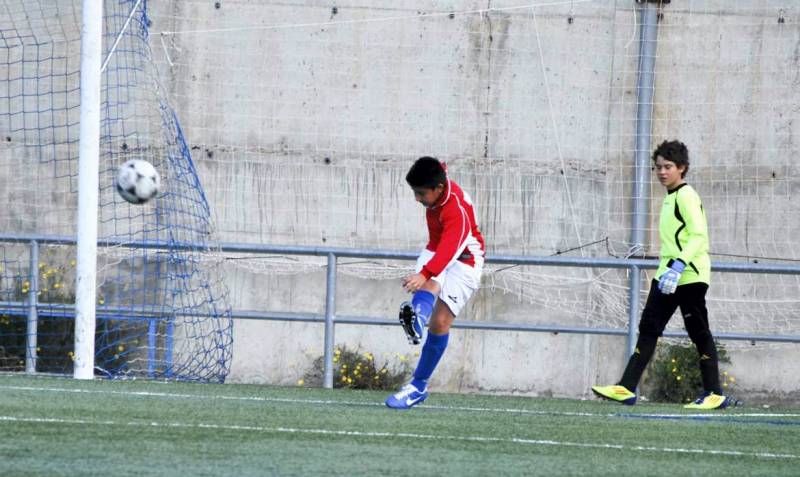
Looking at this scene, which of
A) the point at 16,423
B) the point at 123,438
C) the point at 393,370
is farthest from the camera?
the point at 393,370

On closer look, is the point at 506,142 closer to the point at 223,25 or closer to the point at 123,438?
the point at 223,25

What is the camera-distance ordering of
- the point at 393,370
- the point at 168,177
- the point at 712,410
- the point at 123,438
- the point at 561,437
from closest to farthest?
1. the point at 123,438
2. the point at 561,437
3. the point at 712,410
4. the point at 168,177
5. the point at 393,370

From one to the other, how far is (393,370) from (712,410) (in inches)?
169

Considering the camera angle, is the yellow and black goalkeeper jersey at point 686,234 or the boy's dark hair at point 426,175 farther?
the yellow and black goalkeeper jersey at point 686,234

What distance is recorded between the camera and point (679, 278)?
851 centimetres

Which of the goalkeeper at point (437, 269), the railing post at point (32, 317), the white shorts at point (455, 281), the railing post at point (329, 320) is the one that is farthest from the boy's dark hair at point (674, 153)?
the railing post at point (32, 317)

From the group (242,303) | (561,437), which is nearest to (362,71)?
(242,303)

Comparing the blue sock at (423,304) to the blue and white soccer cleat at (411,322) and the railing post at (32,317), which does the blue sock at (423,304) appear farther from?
the railing post at (32,317)

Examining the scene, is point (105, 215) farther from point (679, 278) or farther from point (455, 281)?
point (679, 278)

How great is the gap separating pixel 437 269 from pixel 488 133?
541 cm

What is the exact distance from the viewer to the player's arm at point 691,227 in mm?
8477

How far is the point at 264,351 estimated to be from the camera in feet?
42.1

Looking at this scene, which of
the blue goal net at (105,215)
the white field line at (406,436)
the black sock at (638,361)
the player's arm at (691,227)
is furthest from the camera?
the blue goal net at (105,215)

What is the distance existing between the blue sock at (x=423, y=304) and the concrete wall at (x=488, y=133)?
197 inches
